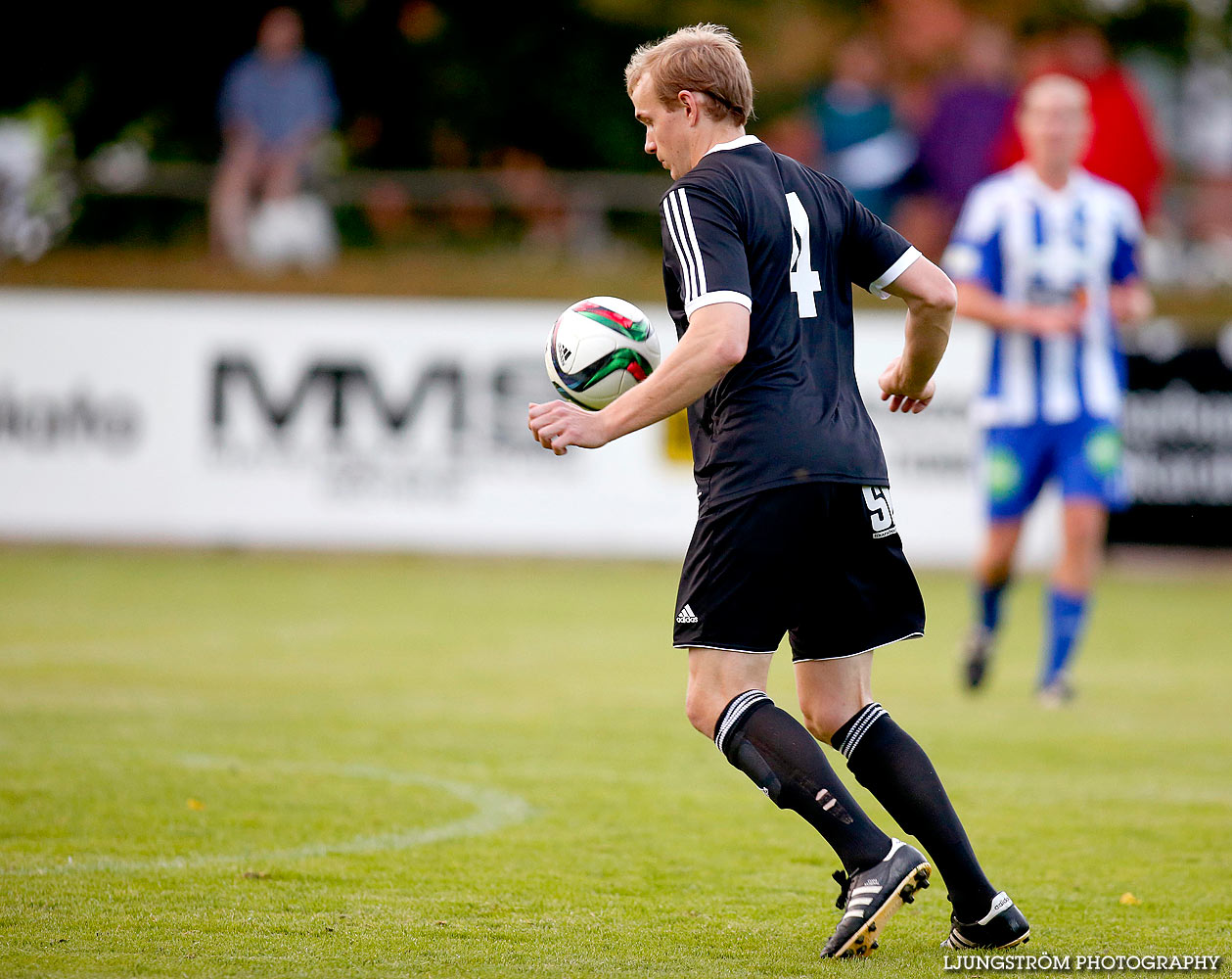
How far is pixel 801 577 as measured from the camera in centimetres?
417

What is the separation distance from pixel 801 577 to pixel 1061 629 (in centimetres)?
445

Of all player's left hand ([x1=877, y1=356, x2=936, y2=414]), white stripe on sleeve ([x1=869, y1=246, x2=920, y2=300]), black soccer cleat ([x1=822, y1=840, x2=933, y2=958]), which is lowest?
black soccer cleat ([x1=822, y1=840, x2=933, y2=958])

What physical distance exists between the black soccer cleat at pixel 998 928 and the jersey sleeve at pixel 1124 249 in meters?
5.22

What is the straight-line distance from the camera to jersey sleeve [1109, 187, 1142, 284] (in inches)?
338

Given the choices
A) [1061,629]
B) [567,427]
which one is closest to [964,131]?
[1061,629]

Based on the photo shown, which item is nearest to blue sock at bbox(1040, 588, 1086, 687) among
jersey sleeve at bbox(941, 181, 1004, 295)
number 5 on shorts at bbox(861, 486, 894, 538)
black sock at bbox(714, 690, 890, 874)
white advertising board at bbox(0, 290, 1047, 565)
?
jersey sleeve at bbox(941, 181, 1004, 295)

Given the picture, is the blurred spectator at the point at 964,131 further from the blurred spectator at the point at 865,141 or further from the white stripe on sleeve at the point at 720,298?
the white stripe on sleeve at the point at 720,298

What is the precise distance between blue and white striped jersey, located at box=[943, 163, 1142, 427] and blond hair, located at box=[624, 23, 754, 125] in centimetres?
445

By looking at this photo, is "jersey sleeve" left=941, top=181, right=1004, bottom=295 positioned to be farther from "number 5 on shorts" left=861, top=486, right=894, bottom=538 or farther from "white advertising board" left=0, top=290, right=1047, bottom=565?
"white advertising board" left=0, top=290, right=1047, bottom=565

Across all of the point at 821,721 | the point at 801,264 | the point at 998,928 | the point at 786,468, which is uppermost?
the point at 801,264

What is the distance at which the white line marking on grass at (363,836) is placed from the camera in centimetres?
485

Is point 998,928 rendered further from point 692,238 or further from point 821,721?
point 692,238

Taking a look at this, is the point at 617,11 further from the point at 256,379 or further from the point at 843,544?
the point at 843,544

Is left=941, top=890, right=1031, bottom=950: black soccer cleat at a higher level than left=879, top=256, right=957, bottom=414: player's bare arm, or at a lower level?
lower
